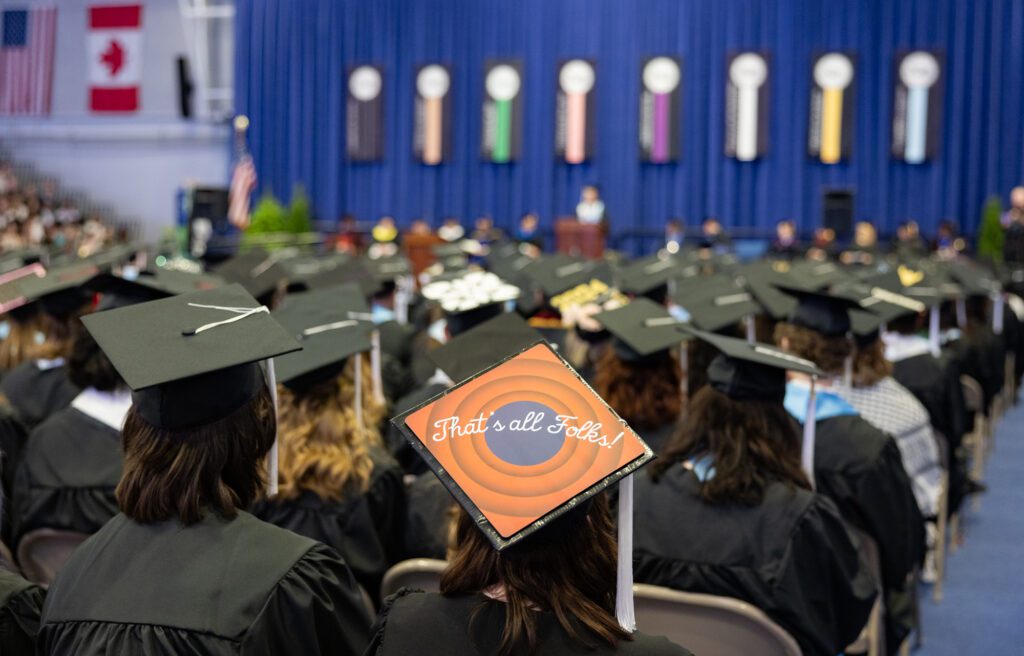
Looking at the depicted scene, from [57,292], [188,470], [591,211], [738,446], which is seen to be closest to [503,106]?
[591,211]

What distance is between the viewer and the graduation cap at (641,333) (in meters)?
3.21

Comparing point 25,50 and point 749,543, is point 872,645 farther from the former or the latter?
point 25,50

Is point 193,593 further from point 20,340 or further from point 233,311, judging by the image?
point 20,340

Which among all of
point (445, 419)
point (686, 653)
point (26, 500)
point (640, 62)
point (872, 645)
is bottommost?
point (872, 645)

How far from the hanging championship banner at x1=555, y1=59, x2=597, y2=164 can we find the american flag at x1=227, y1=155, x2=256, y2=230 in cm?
549

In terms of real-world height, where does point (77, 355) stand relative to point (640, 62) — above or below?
below

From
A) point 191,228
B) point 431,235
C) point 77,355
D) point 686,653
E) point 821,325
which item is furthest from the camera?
point 431,235

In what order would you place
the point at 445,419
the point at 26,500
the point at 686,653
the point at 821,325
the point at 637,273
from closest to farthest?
the point at 686,653
the point at 445,419
the point at 26,500
the point at 821,325
the point at 637,273

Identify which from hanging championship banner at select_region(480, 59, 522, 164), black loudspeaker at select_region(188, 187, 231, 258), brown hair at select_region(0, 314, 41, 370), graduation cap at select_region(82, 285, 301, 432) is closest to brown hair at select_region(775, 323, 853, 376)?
graduation cap at select_region(82, 285, 301, 432)

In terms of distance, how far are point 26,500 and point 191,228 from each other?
40.4 feet

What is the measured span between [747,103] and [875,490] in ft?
50.4

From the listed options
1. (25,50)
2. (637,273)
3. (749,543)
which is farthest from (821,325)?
(25,50)

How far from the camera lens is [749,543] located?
239 centimetres

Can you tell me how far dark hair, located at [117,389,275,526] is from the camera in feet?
5.63
